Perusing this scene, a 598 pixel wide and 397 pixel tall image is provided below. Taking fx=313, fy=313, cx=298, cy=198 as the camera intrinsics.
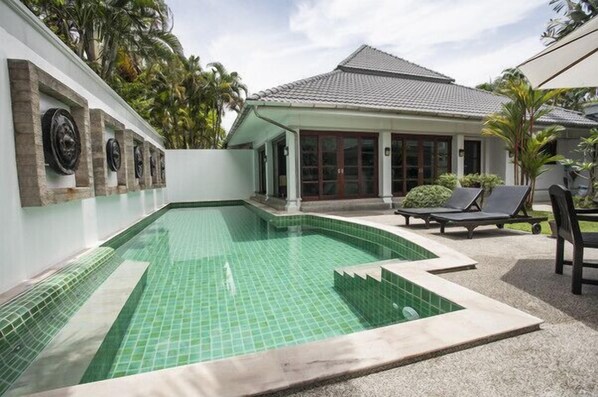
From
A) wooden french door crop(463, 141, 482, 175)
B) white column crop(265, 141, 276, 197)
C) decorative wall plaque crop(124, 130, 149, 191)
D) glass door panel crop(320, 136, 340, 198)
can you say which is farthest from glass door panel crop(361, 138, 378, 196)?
decorative wall plaque crop(124, 130, 149, 191)

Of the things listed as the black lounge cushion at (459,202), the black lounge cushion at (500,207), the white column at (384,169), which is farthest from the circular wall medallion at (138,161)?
the black lounge cushion at (500,207)

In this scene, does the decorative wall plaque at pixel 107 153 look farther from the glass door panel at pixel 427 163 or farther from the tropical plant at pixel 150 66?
the glass door panel at pixel 427 163

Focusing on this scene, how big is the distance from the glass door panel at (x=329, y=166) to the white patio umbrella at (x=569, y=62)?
7.07 m

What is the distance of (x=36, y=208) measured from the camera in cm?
391

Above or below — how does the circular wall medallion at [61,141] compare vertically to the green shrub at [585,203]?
above

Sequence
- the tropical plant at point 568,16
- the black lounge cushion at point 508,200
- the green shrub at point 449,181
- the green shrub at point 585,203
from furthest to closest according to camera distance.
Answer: the tropical plant at point 568,16, the green shrub at point 449,181, the green shrub at point 585,203, the black lounge cushion at point 508,200

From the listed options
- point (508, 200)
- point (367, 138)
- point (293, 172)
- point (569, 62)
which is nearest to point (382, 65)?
point (367, 138)

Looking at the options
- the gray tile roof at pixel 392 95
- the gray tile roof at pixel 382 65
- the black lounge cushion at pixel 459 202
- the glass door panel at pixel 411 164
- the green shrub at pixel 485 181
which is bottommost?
the black lounge cushion at pixel 459 202

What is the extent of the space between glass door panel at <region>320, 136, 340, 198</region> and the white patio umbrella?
7069mm

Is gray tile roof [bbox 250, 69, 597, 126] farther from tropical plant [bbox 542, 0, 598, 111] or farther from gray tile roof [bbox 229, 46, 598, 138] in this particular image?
tropical plant [bbox 542, 0, 598, 111]

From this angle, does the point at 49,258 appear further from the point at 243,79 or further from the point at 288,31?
the point at 243,79

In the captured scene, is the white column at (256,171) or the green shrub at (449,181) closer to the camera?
the green shrub at (449,181)

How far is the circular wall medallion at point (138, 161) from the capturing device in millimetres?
9438

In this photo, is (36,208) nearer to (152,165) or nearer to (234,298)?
(234,298)
